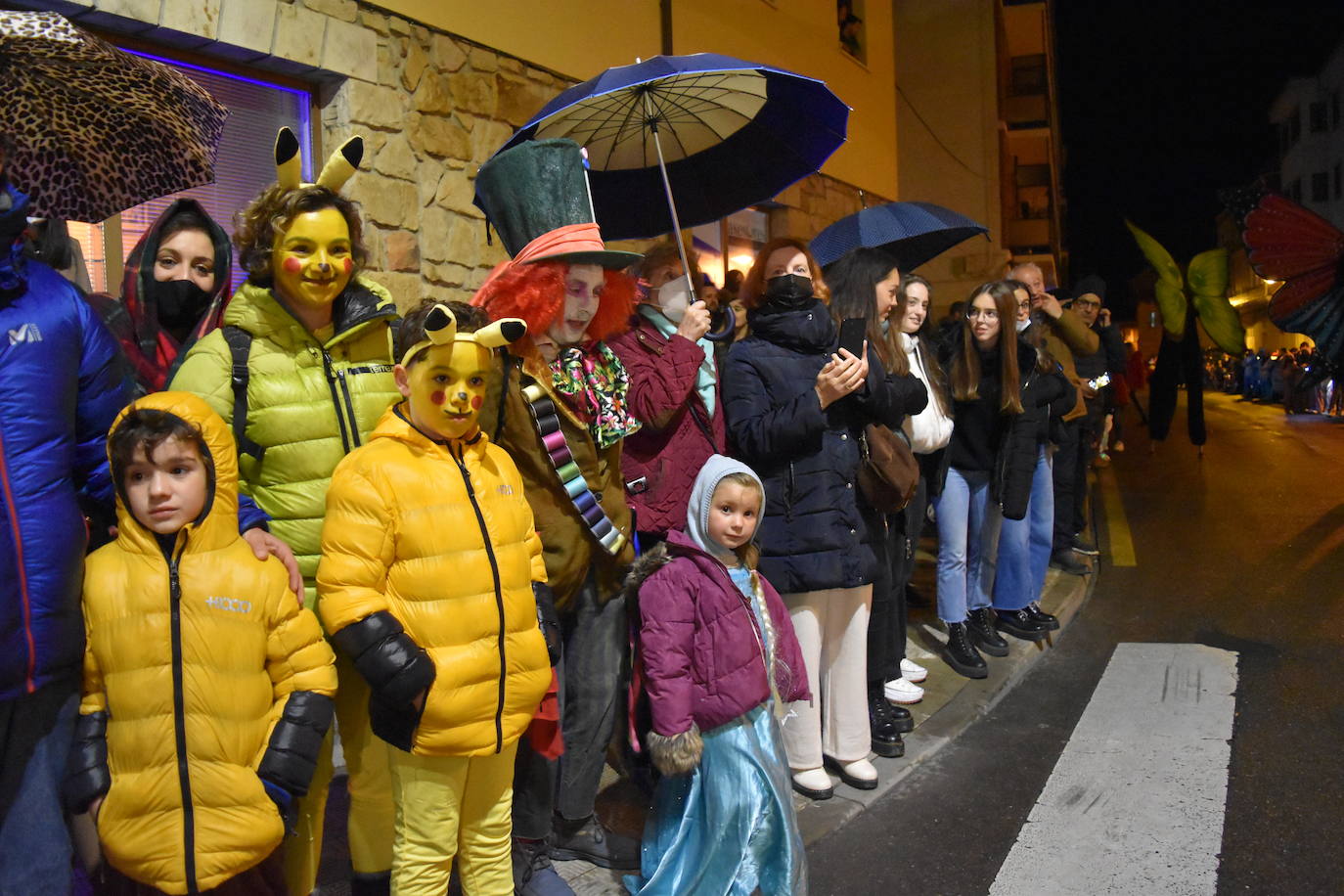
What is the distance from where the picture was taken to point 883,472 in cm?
425

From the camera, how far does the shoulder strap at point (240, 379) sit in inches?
106

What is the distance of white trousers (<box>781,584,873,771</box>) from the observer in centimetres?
406

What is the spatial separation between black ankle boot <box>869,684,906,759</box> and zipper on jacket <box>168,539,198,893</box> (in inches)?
116

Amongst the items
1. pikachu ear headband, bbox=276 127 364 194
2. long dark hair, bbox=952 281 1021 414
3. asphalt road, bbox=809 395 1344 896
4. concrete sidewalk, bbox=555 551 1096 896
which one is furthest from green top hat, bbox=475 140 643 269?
long dark hair, bbox=952 281 1021 414

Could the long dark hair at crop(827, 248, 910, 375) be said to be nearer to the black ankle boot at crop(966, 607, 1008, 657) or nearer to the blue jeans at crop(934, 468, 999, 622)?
the blue jeans at crop(934, 468, 999, 622)

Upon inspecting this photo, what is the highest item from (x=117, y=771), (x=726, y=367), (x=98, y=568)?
(x=726, y=367)

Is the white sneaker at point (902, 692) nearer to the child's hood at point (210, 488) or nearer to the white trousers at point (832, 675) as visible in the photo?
the white trousers at point (832, 675)

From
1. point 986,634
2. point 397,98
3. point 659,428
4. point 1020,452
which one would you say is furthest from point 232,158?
point 986,634

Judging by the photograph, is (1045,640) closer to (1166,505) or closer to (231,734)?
(231,734)

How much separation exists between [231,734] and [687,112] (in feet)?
10.8

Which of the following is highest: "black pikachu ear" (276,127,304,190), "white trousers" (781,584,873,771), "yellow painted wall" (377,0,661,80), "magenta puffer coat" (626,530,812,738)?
"yellow painted wall" (377,0,661,80)

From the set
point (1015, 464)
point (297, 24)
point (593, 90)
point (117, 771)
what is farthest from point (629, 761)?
point (297, 24)

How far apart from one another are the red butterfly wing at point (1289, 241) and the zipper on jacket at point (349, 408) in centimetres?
495

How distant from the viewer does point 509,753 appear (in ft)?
9.26
